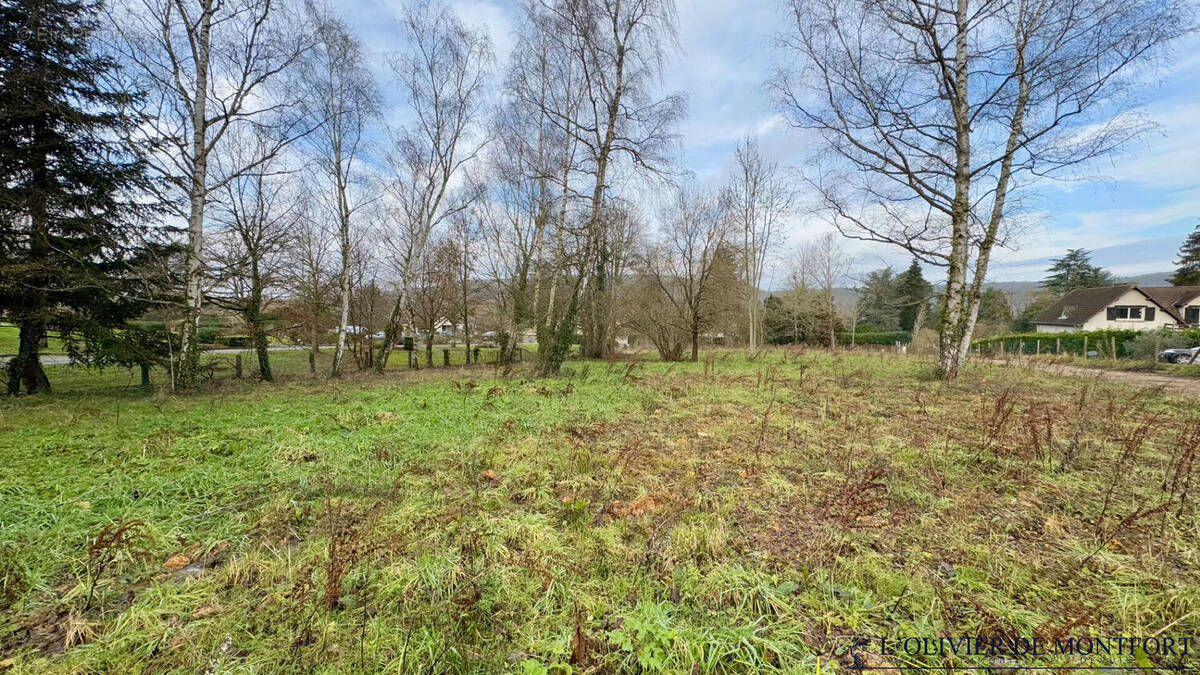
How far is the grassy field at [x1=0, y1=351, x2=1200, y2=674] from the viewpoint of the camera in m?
1.60

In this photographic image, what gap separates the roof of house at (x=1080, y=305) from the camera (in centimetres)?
2889

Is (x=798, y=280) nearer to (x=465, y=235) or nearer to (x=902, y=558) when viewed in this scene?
(x=465, y=235)

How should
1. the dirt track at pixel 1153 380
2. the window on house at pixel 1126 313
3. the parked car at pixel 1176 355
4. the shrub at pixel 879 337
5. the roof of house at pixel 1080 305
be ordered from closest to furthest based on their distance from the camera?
the dirt track at pixel 1153 380 < the parked car at pixel 1176 355 < the window on house at pixel 1126 313 < the roof of house at pixel 1080 305 < the shrub at pixel 879 337

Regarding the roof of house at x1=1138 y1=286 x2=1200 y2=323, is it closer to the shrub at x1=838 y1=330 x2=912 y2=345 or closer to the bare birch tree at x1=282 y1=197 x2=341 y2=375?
the shrub at x1=838 y1=330 x2=912 y2=345

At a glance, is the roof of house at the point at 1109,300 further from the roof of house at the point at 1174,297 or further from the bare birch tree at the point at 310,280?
the bare birch tree at the point at 310,280

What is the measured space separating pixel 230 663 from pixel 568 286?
49.7ft

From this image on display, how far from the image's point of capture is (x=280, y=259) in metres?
13.0

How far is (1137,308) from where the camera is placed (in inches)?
1112

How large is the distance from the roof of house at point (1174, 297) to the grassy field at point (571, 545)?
42012 millimetres

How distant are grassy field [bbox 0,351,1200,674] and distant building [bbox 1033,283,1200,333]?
39.4 m

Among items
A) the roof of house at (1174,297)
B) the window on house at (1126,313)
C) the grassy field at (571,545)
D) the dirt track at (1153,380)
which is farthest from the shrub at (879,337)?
the grassy field at (571,545)

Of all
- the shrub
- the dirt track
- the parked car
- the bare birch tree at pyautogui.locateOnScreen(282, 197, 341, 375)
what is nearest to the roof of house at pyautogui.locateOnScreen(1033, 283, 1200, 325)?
the shrub

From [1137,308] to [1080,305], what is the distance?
109 inches

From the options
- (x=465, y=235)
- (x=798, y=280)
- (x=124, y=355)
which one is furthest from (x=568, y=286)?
(x=798, y=280)
